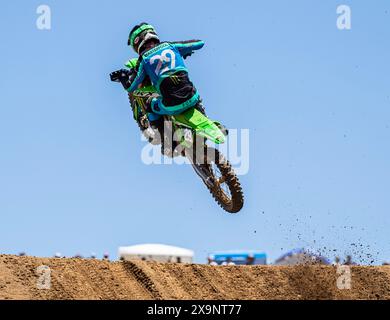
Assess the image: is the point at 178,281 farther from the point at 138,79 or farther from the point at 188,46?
the point at 188,46

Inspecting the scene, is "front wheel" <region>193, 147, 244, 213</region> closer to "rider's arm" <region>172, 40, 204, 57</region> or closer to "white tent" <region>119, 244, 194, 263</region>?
"rider's arm" <region>172, 40, 204, 57</region>

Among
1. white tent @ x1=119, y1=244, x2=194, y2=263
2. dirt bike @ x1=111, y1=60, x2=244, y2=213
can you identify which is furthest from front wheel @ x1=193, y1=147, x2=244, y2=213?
white tent @ x1=119, y1=244, x2=194, y2=263

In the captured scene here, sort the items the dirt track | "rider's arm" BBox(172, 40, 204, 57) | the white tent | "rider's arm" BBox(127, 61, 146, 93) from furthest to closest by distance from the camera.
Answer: the white tent
"rider's arm" BBox(172, 40, 204, 57)
"rider's arm" BBox(127, 61, 146, 93)
the dirt track

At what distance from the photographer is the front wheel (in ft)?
49.4

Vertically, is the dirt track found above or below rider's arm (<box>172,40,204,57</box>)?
below

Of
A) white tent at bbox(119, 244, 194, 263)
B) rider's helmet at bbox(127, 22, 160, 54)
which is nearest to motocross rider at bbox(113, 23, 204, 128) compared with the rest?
rider's helmet at bbox(127, 22, 160, 54)

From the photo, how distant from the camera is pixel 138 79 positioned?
15234 mm

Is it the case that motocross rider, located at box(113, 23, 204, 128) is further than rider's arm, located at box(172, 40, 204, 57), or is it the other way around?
rider's arm, located at box(172, 40, 204, 57)

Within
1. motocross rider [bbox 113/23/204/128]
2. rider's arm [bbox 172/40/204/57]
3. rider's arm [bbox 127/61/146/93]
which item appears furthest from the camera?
rider's arm [bbox 172/40/204/57]

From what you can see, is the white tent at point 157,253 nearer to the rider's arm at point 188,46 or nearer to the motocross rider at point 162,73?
the motocross rider at point 162,73

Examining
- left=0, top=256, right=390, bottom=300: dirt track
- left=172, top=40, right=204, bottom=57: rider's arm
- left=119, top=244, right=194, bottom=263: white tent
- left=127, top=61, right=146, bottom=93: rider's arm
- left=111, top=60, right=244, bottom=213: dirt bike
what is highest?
left=172, top=40, right=204, bottom=57: rider's arm

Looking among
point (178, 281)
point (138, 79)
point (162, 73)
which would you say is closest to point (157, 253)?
point (178, 281)
